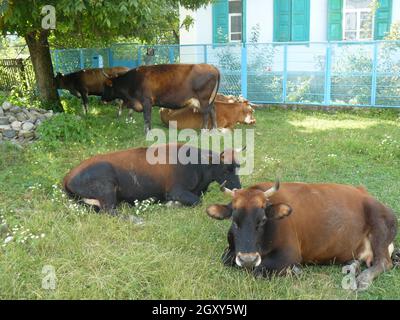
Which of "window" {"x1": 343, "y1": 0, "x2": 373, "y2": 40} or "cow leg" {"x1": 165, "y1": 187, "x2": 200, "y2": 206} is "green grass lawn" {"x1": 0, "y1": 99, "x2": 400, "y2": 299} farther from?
"window" {"x1": 343, "y1": 0, "x2": 373, "y2": 40}

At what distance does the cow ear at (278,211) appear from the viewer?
3.83 m

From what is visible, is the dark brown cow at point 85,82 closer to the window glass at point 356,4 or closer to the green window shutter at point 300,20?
the green window shutter at point 300,20

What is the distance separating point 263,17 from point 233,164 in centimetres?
928

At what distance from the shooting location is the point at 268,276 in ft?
12.6

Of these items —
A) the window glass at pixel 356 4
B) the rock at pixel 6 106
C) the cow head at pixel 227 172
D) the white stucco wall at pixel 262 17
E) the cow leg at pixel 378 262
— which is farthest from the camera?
the white stucco wall at pixel 262 17

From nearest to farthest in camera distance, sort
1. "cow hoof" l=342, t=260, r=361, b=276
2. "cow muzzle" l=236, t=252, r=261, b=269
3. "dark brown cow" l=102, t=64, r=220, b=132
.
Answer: "cow muzzle" l=236, t=252, r=261, b=269, "cow hoof" l=342, t=260, r=361, b=276, "dark brown cow" l=102, t=64, r=220, b=132

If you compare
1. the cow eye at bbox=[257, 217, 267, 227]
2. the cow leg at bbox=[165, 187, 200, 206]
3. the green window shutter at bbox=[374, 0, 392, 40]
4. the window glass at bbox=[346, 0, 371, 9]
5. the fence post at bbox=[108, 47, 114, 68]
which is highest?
the window glass at bbox=[346, 0, 371, 9]

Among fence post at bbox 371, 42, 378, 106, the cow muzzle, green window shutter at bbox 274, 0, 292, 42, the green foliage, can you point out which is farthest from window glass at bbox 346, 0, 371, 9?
the cow muzzle

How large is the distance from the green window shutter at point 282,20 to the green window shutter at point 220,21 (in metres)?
1.47


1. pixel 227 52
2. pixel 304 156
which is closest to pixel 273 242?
pixel 304 156

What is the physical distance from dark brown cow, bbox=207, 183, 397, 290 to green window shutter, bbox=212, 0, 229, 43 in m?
11.0

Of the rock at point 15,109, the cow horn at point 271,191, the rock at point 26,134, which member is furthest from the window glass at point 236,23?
the cow horn at point 271,191

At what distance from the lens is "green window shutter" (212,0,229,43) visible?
47.3 feet
